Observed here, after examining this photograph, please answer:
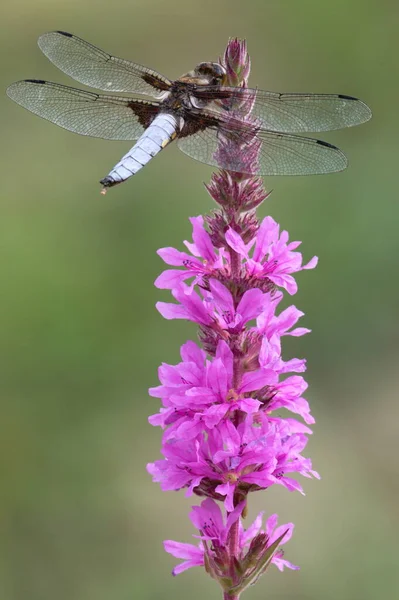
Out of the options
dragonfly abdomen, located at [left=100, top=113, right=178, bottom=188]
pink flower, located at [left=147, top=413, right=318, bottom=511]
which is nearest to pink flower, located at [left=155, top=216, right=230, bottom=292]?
pink flower, located at [left=147, top=413, right=318, bottom=511]

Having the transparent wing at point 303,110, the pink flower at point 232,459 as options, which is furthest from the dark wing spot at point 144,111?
the pink flower at point 232,459

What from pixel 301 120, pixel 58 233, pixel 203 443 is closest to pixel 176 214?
pixel 58 233

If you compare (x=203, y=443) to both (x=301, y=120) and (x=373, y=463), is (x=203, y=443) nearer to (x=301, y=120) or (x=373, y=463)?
(x=301, y=120)

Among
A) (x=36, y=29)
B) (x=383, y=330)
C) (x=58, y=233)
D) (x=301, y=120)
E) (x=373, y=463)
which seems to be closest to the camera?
(x=301, y=120)

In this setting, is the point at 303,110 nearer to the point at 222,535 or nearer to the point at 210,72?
the point at 210,72

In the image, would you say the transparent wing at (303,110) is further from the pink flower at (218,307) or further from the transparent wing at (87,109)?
the pink flower at (218,307)

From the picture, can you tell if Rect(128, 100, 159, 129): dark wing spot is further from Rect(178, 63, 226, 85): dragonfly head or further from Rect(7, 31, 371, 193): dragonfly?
Rect(178, 63, 226, 85): dragonfly head
